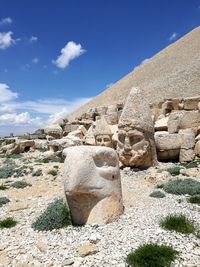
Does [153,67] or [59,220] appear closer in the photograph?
A: [59,220]

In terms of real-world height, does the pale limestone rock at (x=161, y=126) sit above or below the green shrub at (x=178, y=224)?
above

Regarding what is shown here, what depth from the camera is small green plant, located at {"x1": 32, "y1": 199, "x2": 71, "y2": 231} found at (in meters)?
6.91

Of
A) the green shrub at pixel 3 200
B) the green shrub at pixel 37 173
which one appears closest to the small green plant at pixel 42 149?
the green shrub at pixel 37 173

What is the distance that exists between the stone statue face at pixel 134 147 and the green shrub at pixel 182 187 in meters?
2.62

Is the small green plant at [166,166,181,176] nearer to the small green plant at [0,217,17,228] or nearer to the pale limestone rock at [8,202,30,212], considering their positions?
the pale limestone rock at [8,202,30,212]

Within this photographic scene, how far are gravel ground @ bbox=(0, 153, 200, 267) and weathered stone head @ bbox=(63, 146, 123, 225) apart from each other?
0.25 m

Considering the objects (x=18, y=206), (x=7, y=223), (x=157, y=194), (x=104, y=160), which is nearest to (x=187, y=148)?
(x=157, y=194)

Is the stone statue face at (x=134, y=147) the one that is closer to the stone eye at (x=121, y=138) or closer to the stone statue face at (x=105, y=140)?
the stone eye at (x=121, y=138)

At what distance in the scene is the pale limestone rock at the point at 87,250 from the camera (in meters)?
5.66

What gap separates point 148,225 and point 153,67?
74527mm

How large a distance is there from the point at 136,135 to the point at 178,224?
6.14 metres

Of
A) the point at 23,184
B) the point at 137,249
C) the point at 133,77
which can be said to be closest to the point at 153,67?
the point at 133,77

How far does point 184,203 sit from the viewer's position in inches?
318

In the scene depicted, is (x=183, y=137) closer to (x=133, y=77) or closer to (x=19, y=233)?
(x=19, y=233)
